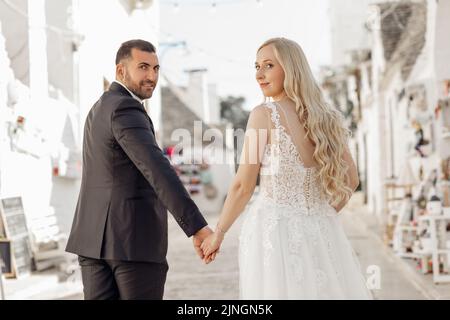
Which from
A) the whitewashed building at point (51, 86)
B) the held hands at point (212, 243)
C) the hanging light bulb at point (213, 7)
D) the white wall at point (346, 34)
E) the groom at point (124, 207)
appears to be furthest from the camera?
the white wall at point (346, 34)

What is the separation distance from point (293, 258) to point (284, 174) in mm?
333

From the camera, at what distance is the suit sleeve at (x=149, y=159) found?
297 centimetres

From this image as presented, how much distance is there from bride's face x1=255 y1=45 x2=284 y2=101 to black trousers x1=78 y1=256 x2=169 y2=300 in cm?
87

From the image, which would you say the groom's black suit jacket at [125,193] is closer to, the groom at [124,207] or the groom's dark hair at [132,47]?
the groom at [124,207]

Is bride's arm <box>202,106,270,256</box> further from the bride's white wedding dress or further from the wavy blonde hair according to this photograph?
the wavy blonde hair

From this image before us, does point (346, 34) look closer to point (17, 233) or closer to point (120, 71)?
point (17, 233)

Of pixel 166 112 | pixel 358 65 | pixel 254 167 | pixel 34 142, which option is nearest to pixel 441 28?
pixel 34 142

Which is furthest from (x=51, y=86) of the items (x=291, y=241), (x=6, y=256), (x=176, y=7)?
(x=291, y=241)

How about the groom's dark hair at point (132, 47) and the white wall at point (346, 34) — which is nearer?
the groom's dark hair at point (132, 47)

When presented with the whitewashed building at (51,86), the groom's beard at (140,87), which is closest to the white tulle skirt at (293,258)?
the groom's beard at (140,87)

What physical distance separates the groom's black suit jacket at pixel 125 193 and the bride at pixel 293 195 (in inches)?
11.2

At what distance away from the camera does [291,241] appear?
286 cm

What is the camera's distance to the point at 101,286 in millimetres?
2982

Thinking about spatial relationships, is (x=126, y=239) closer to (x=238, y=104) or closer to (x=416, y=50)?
(x=416, y=50)
